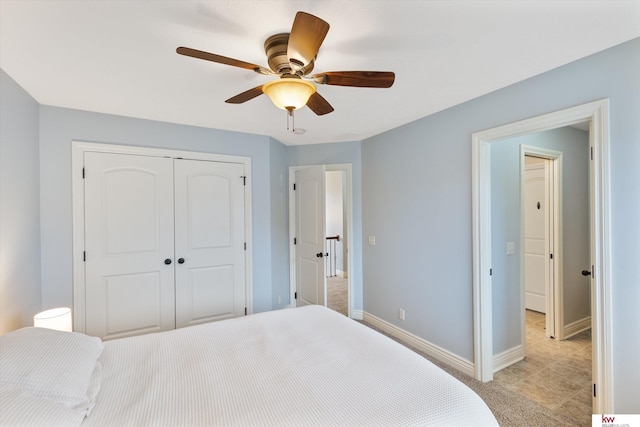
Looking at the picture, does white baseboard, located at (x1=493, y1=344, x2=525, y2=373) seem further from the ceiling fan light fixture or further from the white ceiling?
the ceiling fan light fixture

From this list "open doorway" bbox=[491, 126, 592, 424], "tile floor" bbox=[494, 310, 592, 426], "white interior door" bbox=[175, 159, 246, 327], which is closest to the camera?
"tile floor" bbox=[494, 310, 592, 426]

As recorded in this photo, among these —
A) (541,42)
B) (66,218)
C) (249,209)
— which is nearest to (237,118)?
(249,209)

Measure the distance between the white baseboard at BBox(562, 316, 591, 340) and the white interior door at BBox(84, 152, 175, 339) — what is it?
4288 mm

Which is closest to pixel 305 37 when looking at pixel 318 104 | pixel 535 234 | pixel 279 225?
pixel 318 104

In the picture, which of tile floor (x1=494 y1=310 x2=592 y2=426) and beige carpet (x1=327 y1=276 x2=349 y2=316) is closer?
tile floor (x1=494 y1=310 x2=592 y2=426)

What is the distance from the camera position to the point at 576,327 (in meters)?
3.19

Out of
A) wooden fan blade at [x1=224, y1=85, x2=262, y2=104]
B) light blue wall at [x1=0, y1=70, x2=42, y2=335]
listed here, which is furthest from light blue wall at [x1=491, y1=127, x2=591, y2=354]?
light blue wall at [x1=0, y1=70, x2=42, y2=335]

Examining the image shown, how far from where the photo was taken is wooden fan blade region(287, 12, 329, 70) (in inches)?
41.5

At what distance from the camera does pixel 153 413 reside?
1.03 metres

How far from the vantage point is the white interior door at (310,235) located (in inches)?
140

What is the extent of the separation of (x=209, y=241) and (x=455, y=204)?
2.57 meters

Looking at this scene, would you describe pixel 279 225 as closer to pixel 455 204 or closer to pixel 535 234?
pixel 455 204

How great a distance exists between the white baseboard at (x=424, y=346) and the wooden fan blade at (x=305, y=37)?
271 cm

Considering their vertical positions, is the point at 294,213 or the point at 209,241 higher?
the point at 294,213
